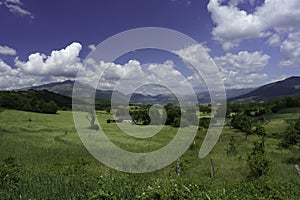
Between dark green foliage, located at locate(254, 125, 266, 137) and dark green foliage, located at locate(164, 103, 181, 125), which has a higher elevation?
dark green foliage, located at locate(164, 103, 181, 125)

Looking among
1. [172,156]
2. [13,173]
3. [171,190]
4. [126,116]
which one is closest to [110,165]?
[172,156]

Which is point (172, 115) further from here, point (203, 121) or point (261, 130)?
point (261, 130)

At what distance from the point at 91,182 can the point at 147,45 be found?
508 centimetres

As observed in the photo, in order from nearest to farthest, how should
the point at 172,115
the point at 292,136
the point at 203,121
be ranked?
the point at 292,136, the point at 172,115, the point at 203,121

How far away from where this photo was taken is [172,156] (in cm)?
1672

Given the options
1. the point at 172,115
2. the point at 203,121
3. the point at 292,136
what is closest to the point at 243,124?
the point at 203,121

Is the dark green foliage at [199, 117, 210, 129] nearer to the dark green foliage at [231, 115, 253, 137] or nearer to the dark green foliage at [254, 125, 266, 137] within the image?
the dark green foliage at [231, 115, 253, 137]

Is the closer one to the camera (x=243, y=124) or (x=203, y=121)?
(x=243, y=124)

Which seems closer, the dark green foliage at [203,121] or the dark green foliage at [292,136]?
the dark green foliage at [292,136]

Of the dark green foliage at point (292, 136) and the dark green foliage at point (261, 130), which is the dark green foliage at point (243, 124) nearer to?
the dark green foliage at point (261, 130)

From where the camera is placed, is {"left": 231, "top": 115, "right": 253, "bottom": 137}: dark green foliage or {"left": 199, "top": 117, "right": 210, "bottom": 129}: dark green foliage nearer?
{"left": 231, "top": 115, "right": 253, "bottom": 137}: dark green foliage

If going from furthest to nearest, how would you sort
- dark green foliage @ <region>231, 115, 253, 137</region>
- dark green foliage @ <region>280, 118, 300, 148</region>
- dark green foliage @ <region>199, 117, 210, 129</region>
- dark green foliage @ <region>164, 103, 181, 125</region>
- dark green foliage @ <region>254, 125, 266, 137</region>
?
1. dark green foliage @ <region>199, 117, 210, 129</region>
2. dark green foliage @ <region>164, 103, 181, 125</region>
3. dark green foliage @ <region>231, 115, 253, 137</region>
4. dark green foliage @ <region>254, 125, 266, 137</region>
5. dark green foliage @ <region>280, 118, 300, 148</region>

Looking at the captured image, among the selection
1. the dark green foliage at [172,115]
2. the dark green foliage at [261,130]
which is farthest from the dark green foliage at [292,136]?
the dark green foliage at [172,115]

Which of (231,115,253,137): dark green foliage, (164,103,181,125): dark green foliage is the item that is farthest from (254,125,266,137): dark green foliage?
(164,103,181,125): dark green foliage
